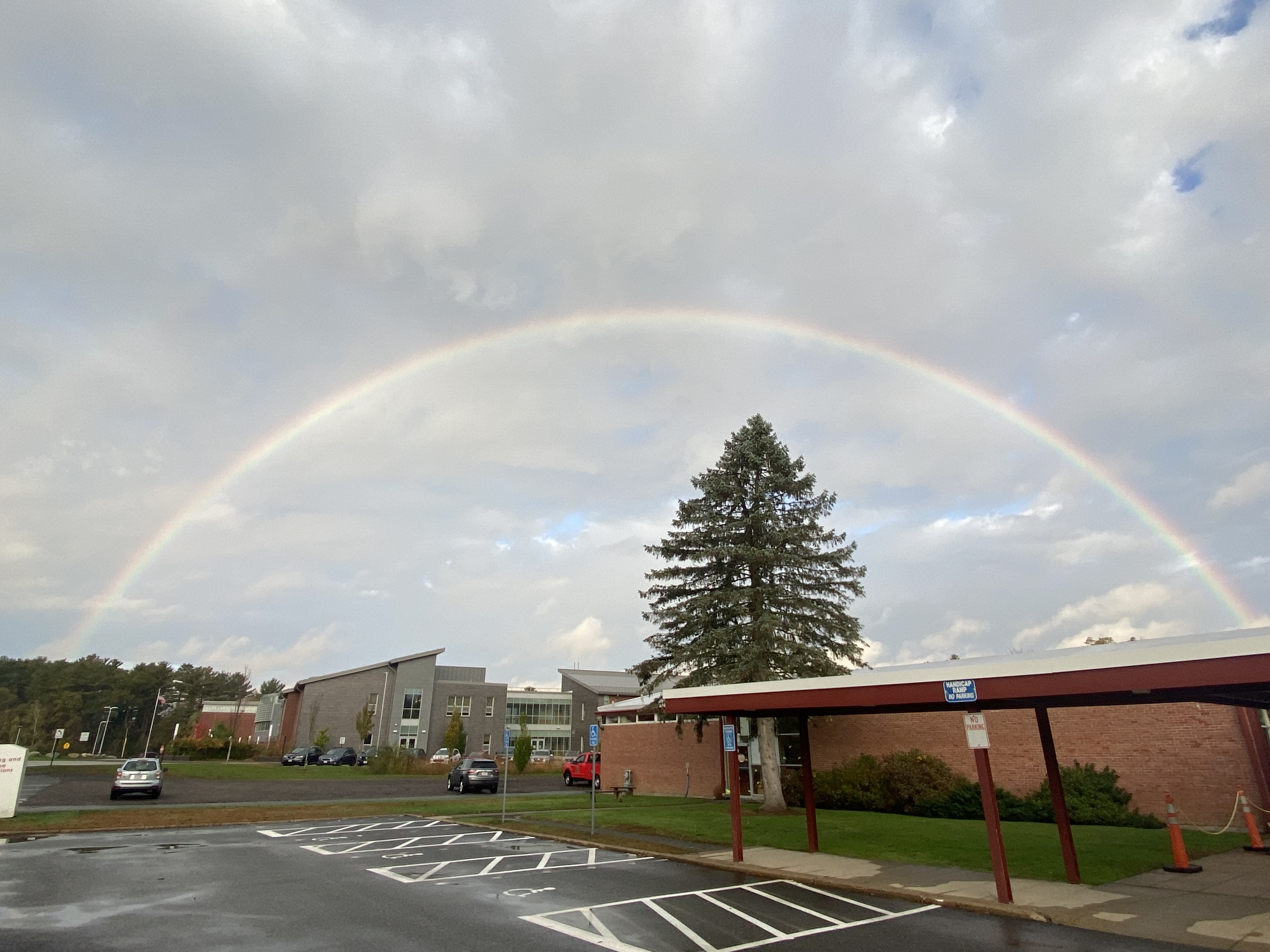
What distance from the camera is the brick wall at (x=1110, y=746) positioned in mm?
18859

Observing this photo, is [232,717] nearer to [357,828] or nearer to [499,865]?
[357,828]

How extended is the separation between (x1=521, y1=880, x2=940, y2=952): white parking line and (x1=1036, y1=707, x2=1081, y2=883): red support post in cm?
315

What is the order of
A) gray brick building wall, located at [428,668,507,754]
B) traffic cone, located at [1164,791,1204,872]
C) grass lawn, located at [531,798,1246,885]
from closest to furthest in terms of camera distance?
1. traffic cone, located at [1164,791,1204,872]
2. grass lawn, located at [531,798,1246,885]
3. gray brick building wall, located at [428,668,507,754]

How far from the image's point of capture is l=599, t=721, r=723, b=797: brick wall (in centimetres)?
3262

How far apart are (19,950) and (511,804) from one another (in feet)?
74.9

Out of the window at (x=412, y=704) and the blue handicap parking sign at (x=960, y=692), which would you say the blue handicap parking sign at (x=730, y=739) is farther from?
the window at (x=412, y=704)

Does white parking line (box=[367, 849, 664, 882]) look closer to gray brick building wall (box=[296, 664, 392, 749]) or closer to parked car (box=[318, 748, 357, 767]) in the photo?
parked car (box=[318, 748, 357, 767])

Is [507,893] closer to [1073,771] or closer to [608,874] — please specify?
[608,874]

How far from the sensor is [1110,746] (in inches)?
818

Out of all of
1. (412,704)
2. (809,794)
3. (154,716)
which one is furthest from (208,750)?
(809,794)

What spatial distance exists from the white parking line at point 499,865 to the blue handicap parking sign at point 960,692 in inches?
294

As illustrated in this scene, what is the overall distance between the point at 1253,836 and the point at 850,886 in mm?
10035

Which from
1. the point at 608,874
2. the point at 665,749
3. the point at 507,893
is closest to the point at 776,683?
the point at 608,874

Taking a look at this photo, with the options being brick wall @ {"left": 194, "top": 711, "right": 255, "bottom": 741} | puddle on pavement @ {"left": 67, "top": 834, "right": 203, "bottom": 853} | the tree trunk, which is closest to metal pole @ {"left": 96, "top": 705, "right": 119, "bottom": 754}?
brick wall @ {"left": 194, "top": 711, "right": 255, "bottom": 741}
